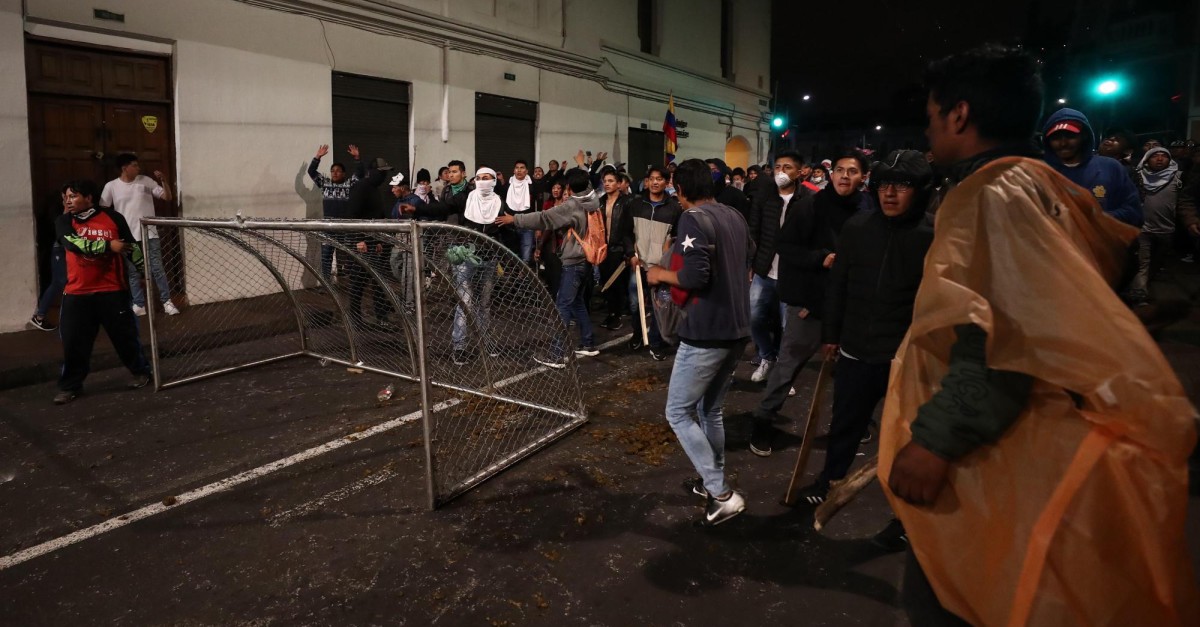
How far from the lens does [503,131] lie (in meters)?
15.6

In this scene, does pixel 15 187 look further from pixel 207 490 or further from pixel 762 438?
pixel 762 438

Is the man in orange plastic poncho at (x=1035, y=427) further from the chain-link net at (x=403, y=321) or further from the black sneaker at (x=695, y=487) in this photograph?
the chain-link net at (x=403, y=321)

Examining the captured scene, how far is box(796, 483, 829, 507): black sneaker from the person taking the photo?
416cm

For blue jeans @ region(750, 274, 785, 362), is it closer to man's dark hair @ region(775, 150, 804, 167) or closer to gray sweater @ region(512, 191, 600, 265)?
man's dark hair @ region(775, 150, 804, 167)

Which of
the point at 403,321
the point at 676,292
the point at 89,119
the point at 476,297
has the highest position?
the point at 89,119

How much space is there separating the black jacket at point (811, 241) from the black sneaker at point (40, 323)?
841 cm

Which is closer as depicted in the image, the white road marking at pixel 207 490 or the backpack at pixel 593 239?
the white road marking at pixel 207 490

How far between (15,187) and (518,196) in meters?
6.16

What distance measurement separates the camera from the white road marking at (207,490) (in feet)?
12.5

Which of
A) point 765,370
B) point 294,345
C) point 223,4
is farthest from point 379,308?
point 223,4

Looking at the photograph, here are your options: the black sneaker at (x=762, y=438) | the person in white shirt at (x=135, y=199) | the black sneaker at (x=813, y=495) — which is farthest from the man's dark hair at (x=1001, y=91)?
the person in white shirt at (x=135, y=199)

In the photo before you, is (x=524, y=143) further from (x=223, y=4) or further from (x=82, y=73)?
(x=82, y=73)

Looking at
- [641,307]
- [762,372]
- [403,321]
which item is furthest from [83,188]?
[762,372]

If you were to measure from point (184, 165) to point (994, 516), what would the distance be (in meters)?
10.8
